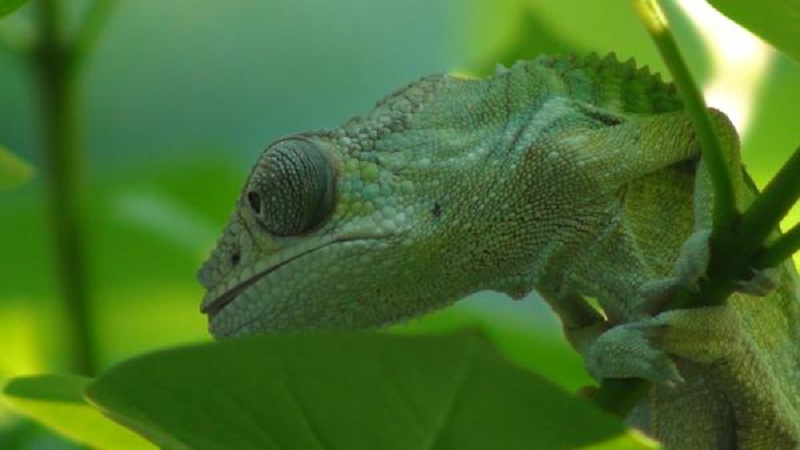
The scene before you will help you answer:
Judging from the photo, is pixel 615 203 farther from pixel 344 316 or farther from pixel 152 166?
pixel 152 166

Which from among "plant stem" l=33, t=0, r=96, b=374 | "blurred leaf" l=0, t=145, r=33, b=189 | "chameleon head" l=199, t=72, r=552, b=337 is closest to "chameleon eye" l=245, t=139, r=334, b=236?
"chameleon head" l=199, t=72, r=552, b=337

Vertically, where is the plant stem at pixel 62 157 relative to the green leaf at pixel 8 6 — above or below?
Answer: below

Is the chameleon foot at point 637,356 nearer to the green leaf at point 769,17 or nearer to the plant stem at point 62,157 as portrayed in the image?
the green leaf at point 769,17

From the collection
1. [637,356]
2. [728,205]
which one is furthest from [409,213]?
[728,205]

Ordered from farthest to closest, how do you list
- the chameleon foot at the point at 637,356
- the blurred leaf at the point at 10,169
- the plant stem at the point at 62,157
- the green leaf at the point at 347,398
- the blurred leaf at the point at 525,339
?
the blurred leaf at the point at 525,339, the plant stem at the point at 62,157, the blurred leaf at the point at 10,169, the chameleon foot at the point at 637,356, the green leaf at the point at 347,398

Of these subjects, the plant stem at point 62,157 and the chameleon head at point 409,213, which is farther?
the plant stem at point 62,157

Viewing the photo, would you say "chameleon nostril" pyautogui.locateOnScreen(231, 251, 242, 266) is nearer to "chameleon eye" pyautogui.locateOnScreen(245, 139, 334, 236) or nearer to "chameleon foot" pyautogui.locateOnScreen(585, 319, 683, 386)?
"chameleon eye" pyautogui.locateOnScreen(245, 139, 334, 236)

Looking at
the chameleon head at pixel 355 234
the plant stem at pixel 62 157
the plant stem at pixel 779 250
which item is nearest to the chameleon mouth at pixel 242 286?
the chameleon head at pixel 355 234
